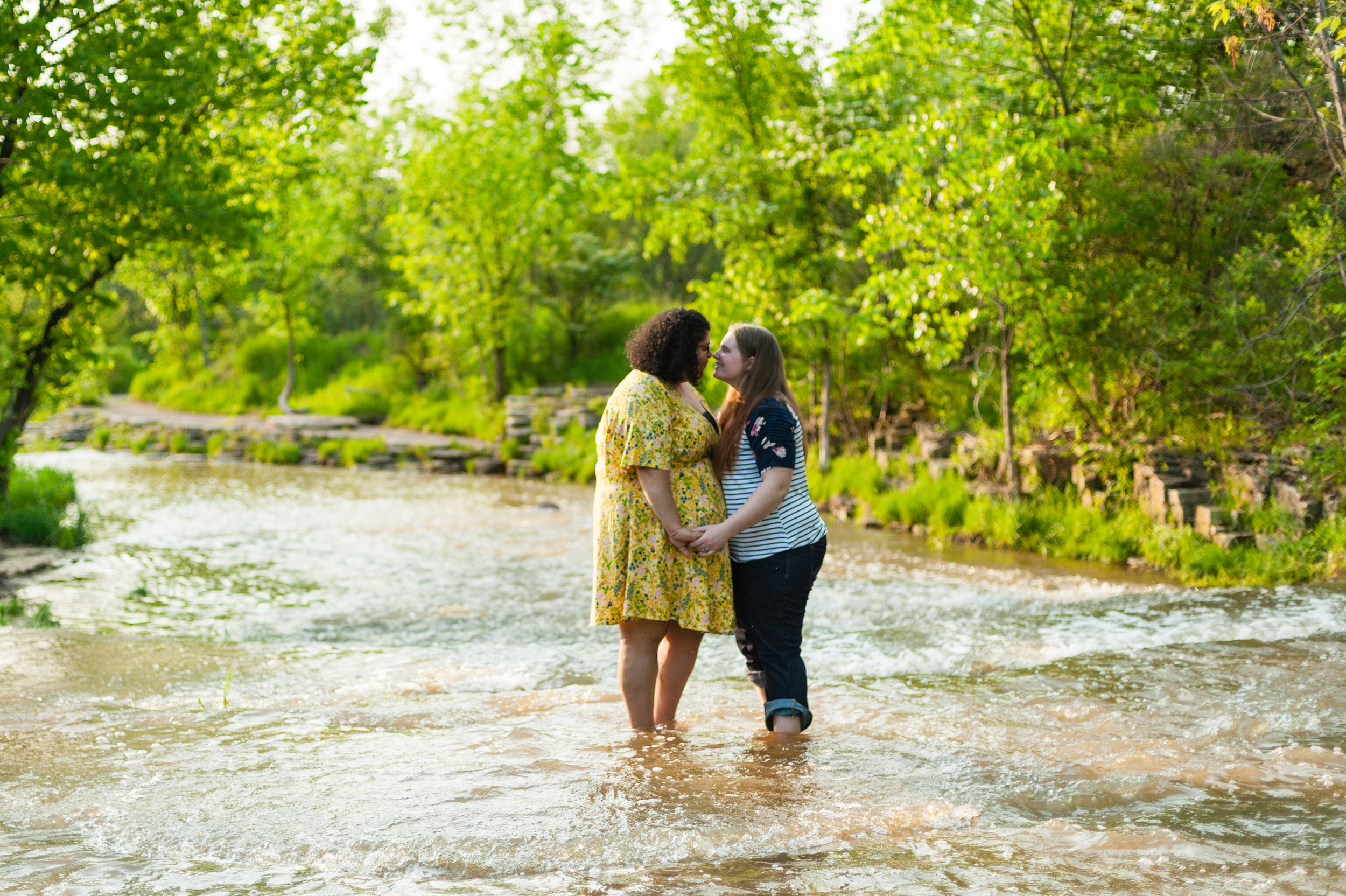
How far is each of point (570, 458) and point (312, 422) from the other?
915 centimetres

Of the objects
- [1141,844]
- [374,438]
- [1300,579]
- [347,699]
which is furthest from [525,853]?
[374,438]

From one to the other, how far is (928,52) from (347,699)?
9.94 metres

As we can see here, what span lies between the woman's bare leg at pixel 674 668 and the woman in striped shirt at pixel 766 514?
27cm

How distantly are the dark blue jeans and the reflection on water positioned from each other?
0.27 m

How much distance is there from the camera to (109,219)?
9.95 metres

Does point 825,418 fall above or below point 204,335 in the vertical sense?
below

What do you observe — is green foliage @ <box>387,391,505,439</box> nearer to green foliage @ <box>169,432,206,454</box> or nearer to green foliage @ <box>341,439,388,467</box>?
green foliage @ <box>341,439,388,467</box>

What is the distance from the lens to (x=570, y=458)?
19453 mm

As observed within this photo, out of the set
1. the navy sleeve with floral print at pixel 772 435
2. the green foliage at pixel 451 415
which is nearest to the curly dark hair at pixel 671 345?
the navy sleeve with floral print at pixel 772 435

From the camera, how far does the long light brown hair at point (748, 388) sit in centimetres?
486

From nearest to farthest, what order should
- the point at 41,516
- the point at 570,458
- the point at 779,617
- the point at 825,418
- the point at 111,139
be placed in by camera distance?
the point at 779,617
the point at 111,139
the point at 41,516
the point at 825,418
the point at 570,458

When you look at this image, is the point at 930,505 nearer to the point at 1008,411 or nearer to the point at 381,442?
the point at 1008,411

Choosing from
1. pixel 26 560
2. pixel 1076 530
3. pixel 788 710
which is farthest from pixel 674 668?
pixel 26 560

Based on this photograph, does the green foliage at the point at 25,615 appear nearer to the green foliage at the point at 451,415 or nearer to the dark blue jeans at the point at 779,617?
the dark blue jeans at the point at 779,617
